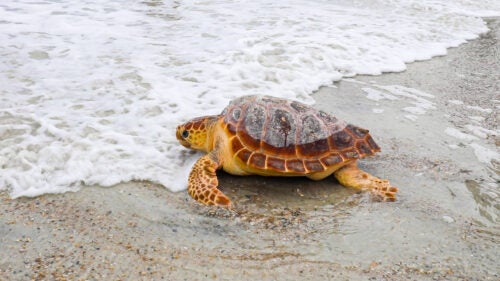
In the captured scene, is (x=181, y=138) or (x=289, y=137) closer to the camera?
(x=289, y=137)

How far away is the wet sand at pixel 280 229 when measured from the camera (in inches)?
101

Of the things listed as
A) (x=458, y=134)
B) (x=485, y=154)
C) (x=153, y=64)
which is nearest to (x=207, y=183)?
(x=485, y=154)

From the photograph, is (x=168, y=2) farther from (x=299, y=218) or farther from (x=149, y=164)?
(x=299, y=218)

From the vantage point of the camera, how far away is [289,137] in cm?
345

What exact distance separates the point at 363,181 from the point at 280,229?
0.91 metres

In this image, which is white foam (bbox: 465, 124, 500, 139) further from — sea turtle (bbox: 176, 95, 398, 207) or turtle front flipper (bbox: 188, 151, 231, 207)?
turtle front flipper (bbox: 188, 151, 231, 207)

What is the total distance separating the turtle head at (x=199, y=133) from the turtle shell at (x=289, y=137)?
21cm

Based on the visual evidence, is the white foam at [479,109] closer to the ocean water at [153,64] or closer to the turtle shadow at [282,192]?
the ocean water at [153,64]

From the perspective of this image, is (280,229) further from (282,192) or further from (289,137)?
(289,137)

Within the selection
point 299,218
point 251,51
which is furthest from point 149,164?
point 251,51

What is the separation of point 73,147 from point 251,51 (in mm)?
3576

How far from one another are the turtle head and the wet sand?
1.30ft

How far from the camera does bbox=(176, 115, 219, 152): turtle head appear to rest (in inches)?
150

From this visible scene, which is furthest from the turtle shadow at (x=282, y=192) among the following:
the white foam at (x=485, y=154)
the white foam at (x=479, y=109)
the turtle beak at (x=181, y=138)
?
the white foam at (x=479, y=109)
